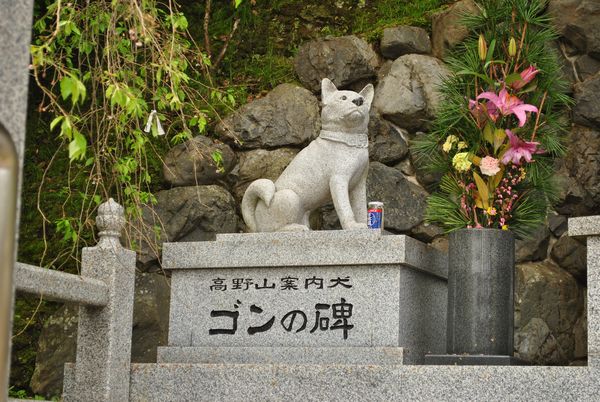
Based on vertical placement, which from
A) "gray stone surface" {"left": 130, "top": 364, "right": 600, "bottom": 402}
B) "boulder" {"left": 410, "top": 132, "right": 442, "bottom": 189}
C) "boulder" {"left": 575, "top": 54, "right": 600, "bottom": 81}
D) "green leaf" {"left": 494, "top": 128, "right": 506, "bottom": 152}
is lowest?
"gray stone surface" {"left": 130, "top": 364, "right": 600, "bottom": 402}

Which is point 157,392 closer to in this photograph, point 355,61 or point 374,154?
point 374,154

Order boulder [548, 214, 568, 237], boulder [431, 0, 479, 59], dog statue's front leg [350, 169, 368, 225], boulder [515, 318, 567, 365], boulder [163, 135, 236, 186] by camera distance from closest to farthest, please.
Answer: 1. dog statue's front leg [350, 169, 368, 225]
2. boulder [515, 318, 567, 365]
3. boulder [548, 214, 568, 237]
4. boulder [163, 135, 236, 186]
5. boulder [431, 0, 479, 59]

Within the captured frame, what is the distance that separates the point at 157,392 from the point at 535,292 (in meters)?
3.13

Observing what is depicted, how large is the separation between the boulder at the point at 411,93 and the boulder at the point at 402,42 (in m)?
0.13

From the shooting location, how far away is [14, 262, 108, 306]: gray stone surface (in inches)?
188

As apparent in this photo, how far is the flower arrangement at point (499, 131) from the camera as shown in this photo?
6.19 m

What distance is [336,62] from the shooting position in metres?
8.62

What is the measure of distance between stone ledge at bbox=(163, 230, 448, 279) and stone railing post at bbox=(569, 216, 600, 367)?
111 cm

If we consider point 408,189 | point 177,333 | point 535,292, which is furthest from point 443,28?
point 177,333

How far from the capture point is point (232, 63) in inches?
358

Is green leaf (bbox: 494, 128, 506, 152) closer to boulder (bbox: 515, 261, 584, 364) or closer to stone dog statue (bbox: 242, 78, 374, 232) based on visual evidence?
stone dog statue (bbox: 242, 78, 374, 232)

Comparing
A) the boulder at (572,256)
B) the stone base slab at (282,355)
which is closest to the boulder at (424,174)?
the boulder at (572,256)

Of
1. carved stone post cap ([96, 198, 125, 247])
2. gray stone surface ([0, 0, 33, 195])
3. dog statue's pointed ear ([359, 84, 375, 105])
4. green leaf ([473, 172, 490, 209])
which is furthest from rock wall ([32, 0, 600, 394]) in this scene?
gray stone surface ([0, 0, 33, 195])

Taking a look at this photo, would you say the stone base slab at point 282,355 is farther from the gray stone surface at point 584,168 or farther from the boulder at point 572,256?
the gray stone surface at point 584,168
